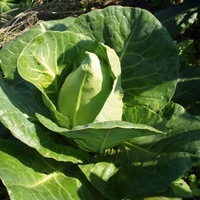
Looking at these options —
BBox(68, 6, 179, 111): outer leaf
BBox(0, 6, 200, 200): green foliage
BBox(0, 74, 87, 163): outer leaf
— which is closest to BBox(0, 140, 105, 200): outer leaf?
BBox(0, 6, 200, 200): green foliage

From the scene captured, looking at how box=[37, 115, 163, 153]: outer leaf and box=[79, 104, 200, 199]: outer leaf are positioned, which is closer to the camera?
box=[37, 115, 163, 153]: outer leaf

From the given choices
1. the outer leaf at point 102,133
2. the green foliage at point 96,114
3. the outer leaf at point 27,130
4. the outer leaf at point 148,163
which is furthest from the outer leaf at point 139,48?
the outer leaf at point 27,130

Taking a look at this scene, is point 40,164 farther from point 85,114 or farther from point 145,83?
point 145,83

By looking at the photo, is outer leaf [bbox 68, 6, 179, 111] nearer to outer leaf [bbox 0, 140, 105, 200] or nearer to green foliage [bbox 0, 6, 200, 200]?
green foliage [bbox 0, 6, 200, 200]

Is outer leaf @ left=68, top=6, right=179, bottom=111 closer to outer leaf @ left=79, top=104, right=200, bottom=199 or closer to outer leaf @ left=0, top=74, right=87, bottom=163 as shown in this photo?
outer leaf @ left=79, top=104, right=200, bottom=199

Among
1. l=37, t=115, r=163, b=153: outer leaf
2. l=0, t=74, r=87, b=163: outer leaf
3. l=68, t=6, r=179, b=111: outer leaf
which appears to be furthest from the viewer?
l=68, t=6, r=179, b=111: outer leaf

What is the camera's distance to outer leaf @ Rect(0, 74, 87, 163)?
191 cm

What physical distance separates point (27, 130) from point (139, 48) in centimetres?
72

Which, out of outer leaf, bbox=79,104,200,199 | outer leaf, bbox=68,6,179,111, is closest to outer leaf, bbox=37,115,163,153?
outer leaf, bbox=79,104,200,199

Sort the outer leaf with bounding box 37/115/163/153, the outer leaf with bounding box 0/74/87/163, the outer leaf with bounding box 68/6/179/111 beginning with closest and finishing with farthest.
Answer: the outer leaf with bounding box 37/115/163/153, the outer leaf with bounding box 0/74/87/163, the outer leaf with bounding box 68/6/179/111

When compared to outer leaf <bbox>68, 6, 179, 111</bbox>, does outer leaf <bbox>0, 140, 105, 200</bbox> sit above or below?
below

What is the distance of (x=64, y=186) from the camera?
2.07m

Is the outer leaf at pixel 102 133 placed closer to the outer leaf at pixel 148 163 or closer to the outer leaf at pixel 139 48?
the outer leaf at pixel 148 163

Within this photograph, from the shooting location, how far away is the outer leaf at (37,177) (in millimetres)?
1858
